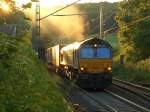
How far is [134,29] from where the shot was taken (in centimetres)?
4478

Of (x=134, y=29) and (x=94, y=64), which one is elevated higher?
(x=134, y=29)

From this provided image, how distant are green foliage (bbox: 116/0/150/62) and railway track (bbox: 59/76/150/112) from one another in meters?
14.8

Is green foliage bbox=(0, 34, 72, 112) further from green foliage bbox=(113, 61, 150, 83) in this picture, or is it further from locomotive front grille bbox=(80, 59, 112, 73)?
green foliage bbox=(113, 61, 150, 83)

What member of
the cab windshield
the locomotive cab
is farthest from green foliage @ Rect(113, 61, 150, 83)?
the locomotive cab

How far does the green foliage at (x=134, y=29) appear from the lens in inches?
1727

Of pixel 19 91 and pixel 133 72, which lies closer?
pixel 19 91

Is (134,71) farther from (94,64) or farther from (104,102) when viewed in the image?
(104,102)

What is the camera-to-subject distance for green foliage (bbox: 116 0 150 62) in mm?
Result: 43875

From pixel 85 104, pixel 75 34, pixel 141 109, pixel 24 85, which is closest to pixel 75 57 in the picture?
pixel 85 104

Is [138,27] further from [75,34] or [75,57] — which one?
[75,34]

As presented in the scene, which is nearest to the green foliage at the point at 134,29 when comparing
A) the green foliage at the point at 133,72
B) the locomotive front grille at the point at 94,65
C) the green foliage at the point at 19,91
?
the green foliage at the point at 133,72

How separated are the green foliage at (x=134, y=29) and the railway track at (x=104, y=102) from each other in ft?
48.6

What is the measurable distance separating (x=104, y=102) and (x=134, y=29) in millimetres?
21682

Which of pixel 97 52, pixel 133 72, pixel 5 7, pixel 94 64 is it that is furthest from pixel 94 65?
pixel 5 7
